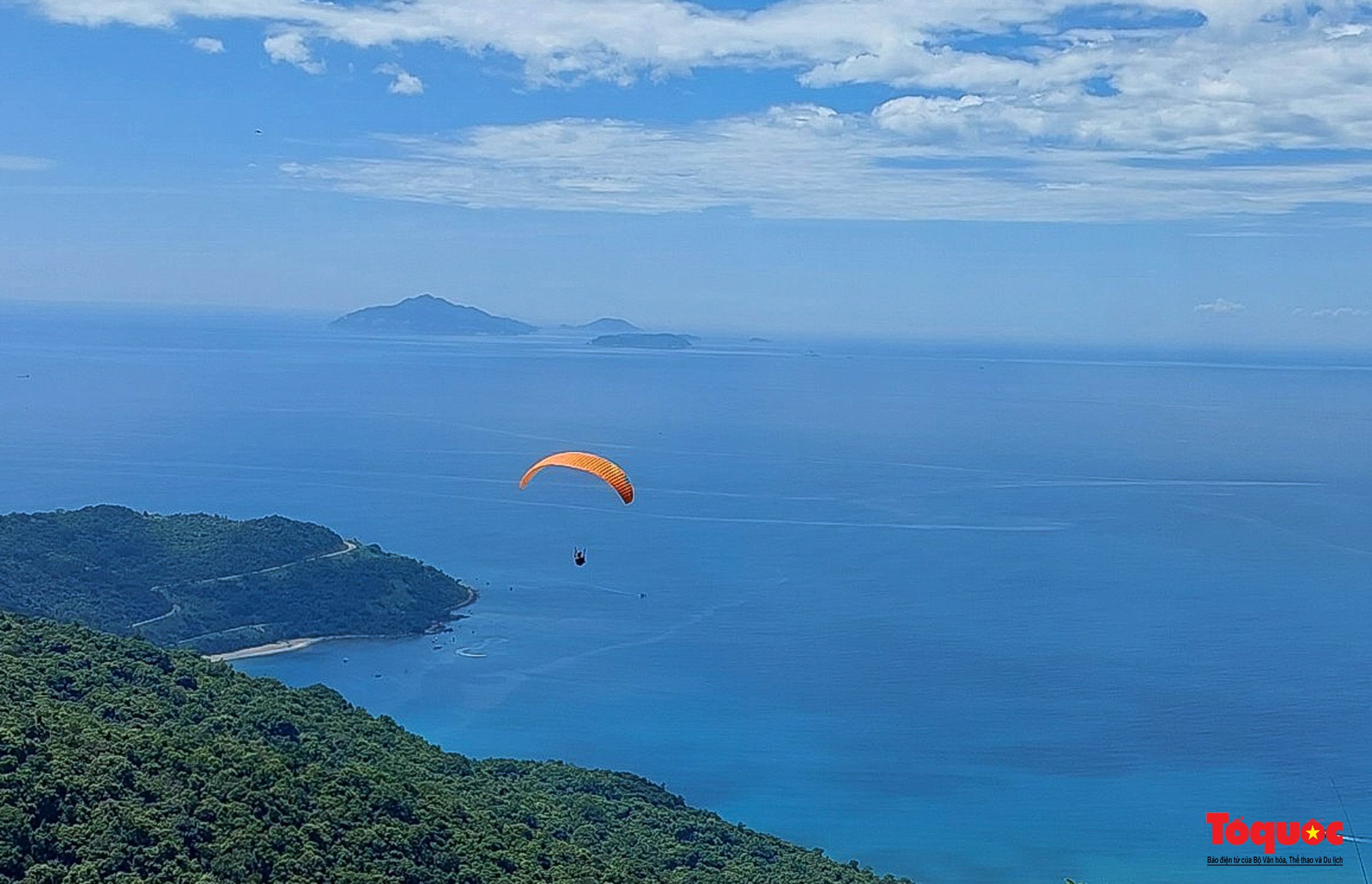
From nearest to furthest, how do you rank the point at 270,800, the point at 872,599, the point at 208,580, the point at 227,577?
the point at 270,800 < the point at 208,580 < the point at 227,577 < the point at 872,599

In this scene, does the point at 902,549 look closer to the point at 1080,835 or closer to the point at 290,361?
the point at 1080,835

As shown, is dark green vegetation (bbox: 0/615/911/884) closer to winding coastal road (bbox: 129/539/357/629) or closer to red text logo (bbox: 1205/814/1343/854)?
red text logo (bbox: 1205/814/1343/854)

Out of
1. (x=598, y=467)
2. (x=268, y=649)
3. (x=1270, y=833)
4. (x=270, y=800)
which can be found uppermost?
(x=598, y=467)

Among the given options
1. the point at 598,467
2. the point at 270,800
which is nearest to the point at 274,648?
the point at 270,800

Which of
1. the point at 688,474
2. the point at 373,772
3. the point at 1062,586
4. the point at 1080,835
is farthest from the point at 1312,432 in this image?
the point at 373,772

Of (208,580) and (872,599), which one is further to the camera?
(872,599)

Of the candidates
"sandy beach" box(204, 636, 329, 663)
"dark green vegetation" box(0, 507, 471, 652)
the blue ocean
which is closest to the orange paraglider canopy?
the blue ocean

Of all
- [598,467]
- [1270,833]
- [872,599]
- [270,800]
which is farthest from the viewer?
[872,599]

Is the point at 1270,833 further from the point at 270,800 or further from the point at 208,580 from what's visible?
the point at 208,580
